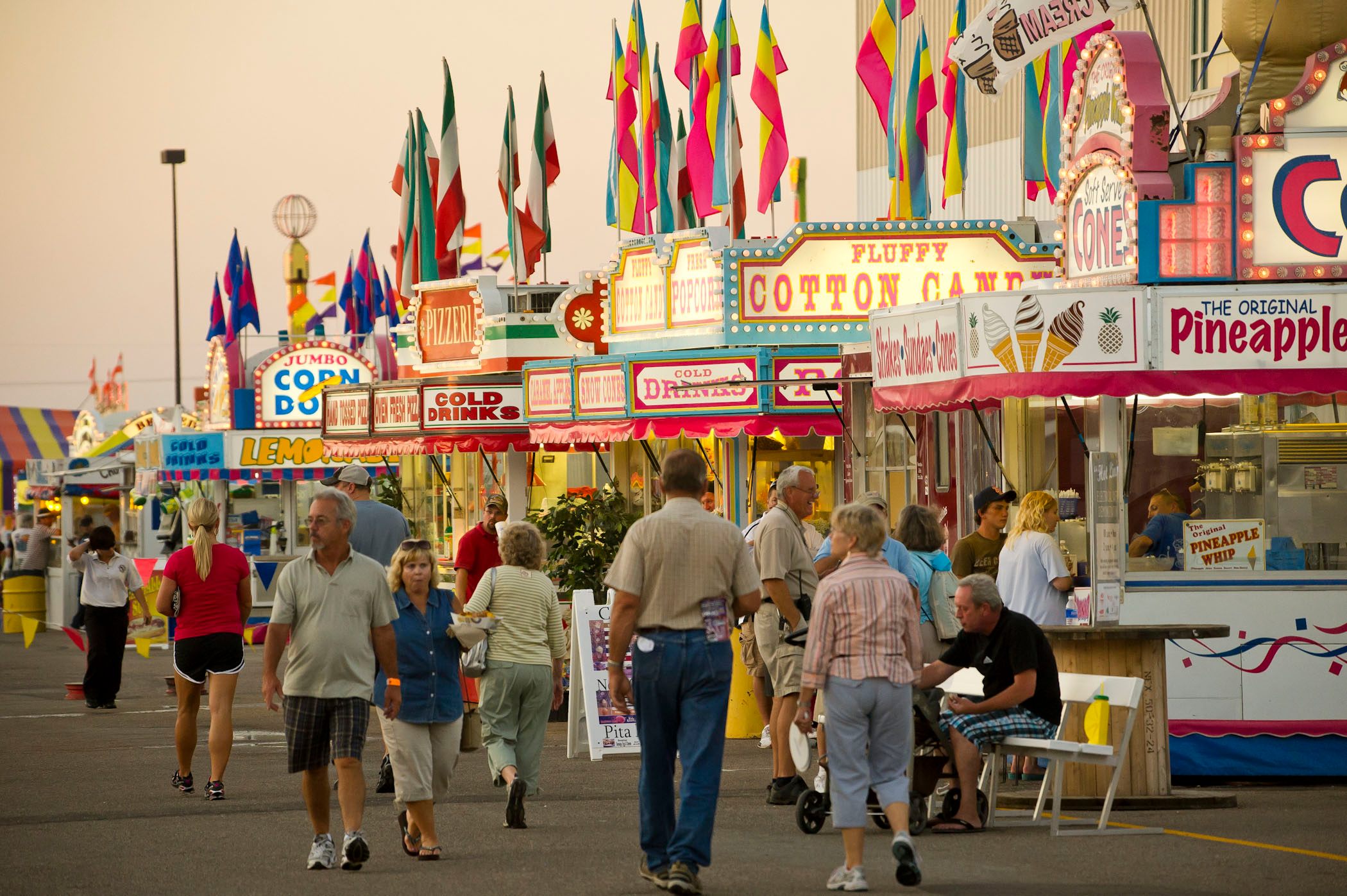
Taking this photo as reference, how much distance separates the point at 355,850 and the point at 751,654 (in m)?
3.70

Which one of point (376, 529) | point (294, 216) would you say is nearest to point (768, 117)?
point (376, 529)

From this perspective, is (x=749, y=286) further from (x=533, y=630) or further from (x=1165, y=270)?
(x=533, y=630)

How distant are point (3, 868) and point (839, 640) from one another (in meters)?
4.19

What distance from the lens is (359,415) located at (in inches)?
1068

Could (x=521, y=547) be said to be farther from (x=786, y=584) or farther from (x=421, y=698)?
(x=421, y=698)

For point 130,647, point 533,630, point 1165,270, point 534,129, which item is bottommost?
point 130,647

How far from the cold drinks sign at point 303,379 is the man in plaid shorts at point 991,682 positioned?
2356cm

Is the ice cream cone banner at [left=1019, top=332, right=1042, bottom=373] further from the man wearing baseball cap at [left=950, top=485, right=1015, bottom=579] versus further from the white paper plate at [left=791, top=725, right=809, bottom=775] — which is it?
the white paper plate at [left=791, top=725, right=809, bottom=775]

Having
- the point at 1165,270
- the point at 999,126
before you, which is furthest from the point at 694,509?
the point at 999,126

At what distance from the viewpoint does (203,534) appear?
39.8 feet

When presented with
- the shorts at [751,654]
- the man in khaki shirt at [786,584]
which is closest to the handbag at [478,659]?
the man in khaki shirt at [786,584]

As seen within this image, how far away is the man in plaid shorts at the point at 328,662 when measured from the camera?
8914mm

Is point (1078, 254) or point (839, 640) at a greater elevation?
point (1078, 254)

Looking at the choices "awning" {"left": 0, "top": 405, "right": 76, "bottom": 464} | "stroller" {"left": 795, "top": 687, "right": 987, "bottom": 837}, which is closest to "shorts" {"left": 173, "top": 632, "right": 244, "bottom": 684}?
"stroller" {"left": 795, "top": 687, "right": 987, "bottom": 837}
